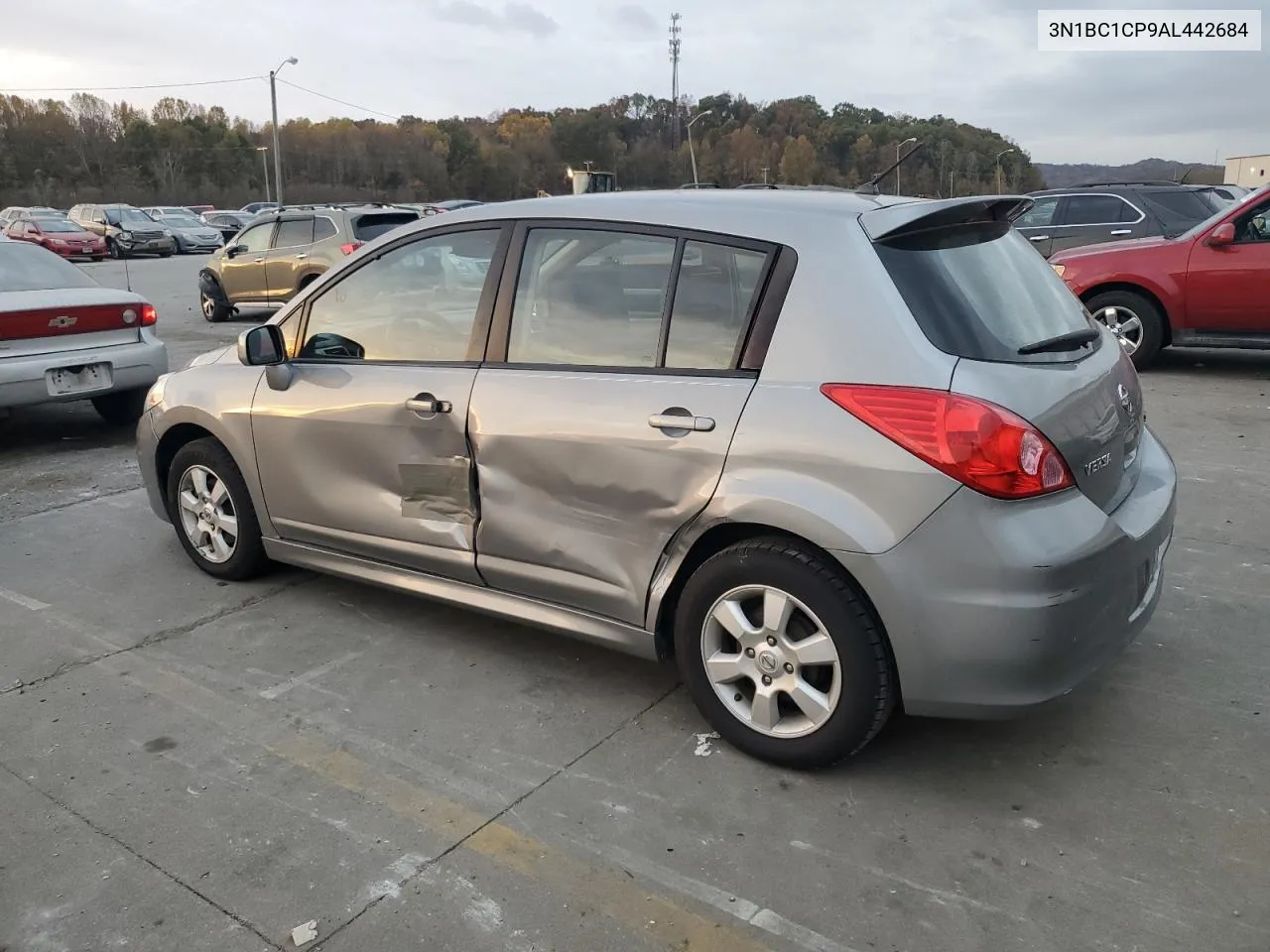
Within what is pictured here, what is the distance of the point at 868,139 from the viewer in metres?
64.4

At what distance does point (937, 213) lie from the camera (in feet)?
10.00

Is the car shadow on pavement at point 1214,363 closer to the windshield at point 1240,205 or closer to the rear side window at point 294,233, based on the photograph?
the windshield at point 1240,205

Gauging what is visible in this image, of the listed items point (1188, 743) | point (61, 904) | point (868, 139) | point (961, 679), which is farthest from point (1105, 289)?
point (868, 139)

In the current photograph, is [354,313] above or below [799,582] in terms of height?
above

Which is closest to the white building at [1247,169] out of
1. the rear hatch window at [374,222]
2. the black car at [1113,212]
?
the black car at [1113,212]

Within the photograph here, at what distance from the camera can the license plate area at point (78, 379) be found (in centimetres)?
689

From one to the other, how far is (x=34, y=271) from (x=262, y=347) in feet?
14.8

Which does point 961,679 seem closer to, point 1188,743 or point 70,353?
point 1188,743

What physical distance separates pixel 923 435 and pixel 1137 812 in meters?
1.21

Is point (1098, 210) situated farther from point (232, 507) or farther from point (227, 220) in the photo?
point (227, 220)

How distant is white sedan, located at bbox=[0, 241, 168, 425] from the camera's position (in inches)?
265

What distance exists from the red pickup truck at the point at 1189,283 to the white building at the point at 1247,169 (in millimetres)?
47780

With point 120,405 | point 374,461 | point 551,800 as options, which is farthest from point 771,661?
point 120,405

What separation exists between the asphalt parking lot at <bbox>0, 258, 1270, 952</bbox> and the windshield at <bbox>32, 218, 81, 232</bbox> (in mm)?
32057
